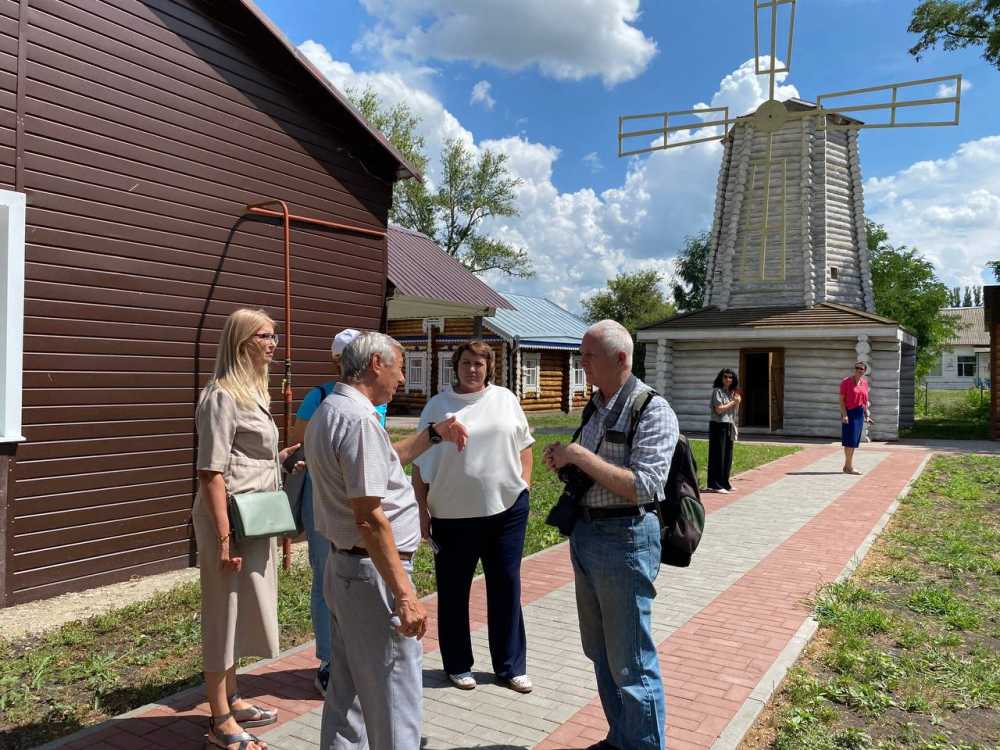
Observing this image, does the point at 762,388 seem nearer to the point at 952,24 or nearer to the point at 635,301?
the point at 952,24

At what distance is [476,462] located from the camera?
4059mm

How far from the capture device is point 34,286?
580 centimetres

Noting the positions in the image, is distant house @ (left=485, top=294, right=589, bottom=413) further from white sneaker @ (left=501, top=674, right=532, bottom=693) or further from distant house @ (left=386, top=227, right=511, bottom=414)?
white sneaker @ (left=501, top=674, right=532, bottom=693)

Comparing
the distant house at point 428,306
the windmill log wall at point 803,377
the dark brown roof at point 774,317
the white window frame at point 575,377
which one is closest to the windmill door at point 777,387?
the windmill log wall at point 803,377

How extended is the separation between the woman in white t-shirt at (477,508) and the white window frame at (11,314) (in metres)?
3.44

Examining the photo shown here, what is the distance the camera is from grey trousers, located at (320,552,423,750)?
2658mm

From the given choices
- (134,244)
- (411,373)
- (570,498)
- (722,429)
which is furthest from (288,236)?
(411,373)

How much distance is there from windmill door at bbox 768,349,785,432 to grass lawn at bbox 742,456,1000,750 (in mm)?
12747

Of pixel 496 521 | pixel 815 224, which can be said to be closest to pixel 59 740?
pixel 496 521

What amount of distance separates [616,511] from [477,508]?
110 cm

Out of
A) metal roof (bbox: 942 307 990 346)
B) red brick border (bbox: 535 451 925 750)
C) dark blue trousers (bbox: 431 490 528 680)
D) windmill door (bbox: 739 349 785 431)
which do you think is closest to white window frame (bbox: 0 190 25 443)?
dark blue trousers (bbox: 431 490 528 680)

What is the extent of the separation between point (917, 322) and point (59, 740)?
37931 mm

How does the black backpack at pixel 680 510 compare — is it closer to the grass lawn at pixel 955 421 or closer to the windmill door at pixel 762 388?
the windmill door at pixel 762 388

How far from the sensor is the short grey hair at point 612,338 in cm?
318
